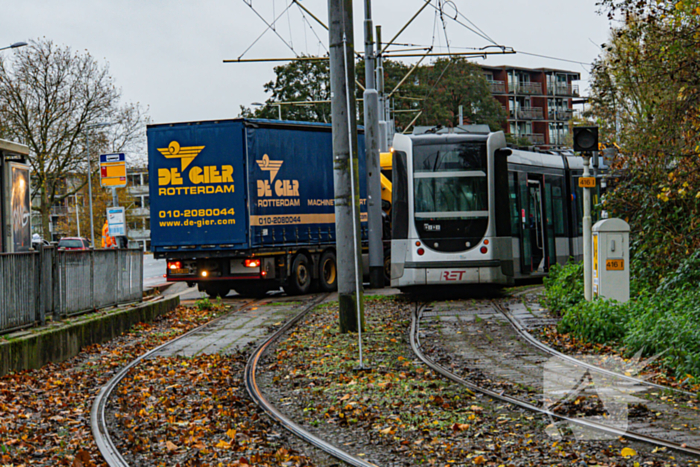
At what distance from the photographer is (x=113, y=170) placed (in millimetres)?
27141

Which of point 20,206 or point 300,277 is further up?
point 20,206

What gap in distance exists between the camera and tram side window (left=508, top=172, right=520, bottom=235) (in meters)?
18.9

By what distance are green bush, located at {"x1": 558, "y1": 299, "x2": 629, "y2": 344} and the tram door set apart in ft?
27.1

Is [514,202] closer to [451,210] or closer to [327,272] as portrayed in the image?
[451,210]

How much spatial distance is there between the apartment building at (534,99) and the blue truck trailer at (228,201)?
73327 mm

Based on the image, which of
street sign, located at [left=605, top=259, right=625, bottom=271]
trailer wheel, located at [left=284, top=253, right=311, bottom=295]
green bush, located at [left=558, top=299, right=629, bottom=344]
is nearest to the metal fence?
trailer wheel, located at [left=284, top=253, right=311, bottom=295]

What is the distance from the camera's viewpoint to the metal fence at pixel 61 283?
1075 cm

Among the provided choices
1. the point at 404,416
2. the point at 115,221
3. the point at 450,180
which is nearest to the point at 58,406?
the point at 404,416

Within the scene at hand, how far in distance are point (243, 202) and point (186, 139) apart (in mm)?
1977

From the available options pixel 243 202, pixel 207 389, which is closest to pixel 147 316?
pixel 243 202

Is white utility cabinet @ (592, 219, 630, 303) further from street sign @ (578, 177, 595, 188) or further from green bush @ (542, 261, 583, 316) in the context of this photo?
green bush @ (542, 261, 583, 316)

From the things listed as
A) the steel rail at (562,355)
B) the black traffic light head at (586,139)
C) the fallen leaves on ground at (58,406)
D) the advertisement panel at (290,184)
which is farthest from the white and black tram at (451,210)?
the fallen leaves on ground at (58,406)

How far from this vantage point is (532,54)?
2991cm

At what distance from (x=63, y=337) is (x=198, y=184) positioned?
866 centimetres
